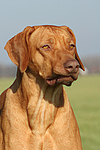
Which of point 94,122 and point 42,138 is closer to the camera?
point 42,138

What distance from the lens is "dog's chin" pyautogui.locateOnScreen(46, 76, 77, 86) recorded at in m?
4.42

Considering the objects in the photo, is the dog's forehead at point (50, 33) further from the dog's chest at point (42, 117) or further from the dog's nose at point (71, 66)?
the dog's chest at point (42, 117)

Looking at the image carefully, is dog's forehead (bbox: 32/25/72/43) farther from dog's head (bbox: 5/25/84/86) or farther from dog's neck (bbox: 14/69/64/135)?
dog's neck (bbox: 14/69/64/135)

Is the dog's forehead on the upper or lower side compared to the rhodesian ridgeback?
upper

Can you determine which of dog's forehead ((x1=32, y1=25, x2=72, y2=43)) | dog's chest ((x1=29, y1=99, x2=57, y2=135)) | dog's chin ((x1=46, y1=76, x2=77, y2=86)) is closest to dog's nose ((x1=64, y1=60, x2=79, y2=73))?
dog's chin ((x1=46, y1=76, x2=77, y2=86))

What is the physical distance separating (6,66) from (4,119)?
94017mm

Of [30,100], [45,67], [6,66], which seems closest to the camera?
[45,67]

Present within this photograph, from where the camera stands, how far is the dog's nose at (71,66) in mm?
4230

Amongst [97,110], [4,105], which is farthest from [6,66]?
[4,105]

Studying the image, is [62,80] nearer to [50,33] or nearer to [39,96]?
[39,96]

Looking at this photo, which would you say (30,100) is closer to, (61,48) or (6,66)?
(61,48)

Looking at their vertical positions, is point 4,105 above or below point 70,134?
above

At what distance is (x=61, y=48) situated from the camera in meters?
4.59

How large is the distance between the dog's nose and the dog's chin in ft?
0.48
